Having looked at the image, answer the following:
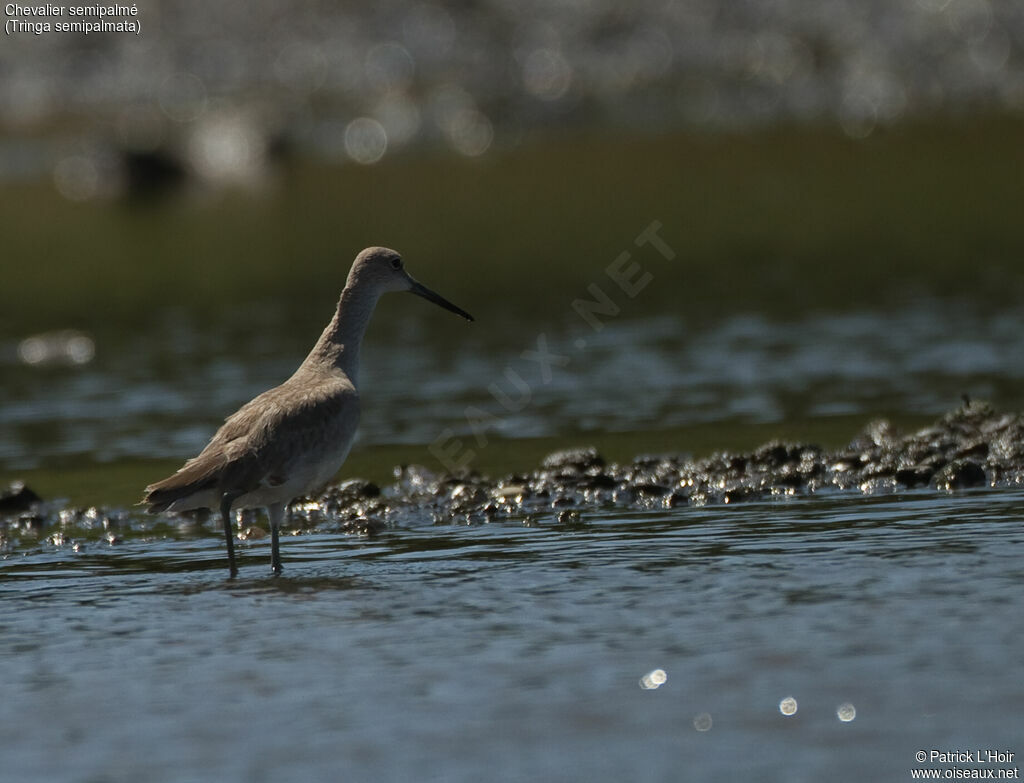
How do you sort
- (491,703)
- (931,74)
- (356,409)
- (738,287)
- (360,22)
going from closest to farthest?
1. (491,703)
2. (356,409)
3. (738,287)
4. (931,74)
5. (360,22)

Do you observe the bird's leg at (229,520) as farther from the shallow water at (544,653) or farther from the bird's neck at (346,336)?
the bird's neck at (346,336)

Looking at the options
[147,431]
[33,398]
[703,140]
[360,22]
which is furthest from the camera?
[360,22]

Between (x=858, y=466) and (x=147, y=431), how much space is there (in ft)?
28.9

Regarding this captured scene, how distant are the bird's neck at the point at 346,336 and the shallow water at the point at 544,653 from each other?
4.84 ft

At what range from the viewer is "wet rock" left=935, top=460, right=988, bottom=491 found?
51.1 ft

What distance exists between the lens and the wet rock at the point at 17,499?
1767cm

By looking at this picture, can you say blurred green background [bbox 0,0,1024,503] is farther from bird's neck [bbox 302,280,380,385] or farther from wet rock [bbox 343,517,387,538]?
bird's neck [bbox 302,280,380,385]

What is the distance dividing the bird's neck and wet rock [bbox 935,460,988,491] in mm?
4918

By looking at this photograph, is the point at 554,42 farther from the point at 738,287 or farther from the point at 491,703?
the point at 491,703

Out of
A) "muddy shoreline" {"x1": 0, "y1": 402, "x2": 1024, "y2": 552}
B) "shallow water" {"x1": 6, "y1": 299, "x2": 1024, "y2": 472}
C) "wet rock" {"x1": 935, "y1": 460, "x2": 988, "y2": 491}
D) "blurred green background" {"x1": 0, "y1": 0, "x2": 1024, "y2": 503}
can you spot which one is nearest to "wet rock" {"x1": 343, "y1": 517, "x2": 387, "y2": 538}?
"muddy shoreline" {"x1": 0, "y1": 402, "x2": 1024, "y2": 552}

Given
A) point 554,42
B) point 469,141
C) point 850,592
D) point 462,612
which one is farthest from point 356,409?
point 554,42

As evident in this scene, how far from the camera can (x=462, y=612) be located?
476 inches

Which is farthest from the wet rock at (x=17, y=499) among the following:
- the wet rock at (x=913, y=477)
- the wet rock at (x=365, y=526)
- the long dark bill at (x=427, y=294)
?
the wet rock at (x=913, y=477)

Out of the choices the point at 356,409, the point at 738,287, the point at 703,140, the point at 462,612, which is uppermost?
the point at 703,140
